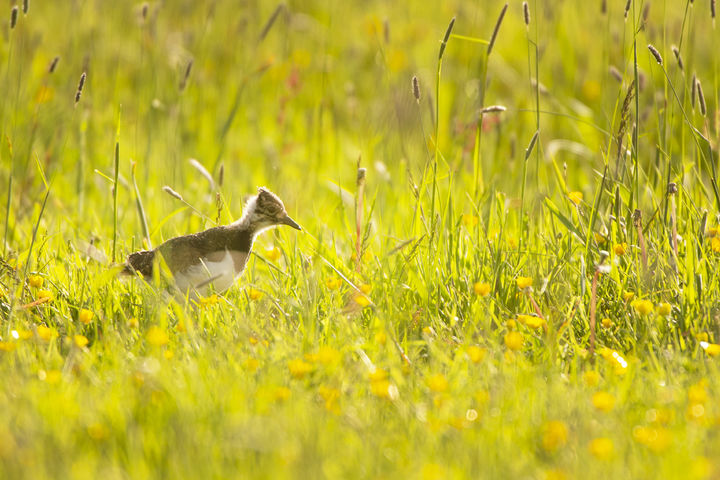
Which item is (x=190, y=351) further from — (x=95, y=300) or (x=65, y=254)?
(x=65, y=254)

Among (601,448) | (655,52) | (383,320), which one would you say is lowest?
(383,320)

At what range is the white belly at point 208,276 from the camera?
3861mm

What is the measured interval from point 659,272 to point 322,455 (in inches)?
76.7

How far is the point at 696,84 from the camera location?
400 centimetres

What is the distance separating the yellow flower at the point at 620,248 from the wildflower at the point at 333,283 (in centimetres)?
126

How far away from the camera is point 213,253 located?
4004mm

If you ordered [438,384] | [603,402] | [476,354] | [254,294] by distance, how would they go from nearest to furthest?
[603,402]
[438,384]
[476,354]
[254,294]

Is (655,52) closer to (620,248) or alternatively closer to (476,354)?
(620,248)

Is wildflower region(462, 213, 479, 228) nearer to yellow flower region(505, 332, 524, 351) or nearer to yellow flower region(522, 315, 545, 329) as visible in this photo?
yellow flower region(522, 315, 545, 329)

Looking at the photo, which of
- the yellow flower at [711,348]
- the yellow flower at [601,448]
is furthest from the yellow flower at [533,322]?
the yellow flower at [601,448]

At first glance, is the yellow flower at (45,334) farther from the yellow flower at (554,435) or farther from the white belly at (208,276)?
the yellow flower at (554,435)

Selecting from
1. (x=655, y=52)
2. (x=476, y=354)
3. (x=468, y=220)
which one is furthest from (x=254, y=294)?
(x=655, y=52)

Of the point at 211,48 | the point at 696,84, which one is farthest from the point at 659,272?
the point at 211,48

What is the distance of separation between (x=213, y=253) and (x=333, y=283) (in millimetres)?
647
